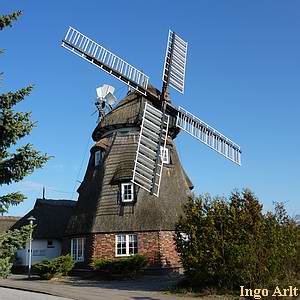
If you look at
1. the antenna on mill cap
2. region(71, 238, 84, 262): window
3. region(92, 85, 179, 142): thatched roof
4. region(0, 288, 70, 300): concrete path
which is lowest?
region(0, 288, 70, 300): concrete path

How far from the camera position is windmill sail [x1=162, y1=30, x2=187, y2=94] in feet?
95.3

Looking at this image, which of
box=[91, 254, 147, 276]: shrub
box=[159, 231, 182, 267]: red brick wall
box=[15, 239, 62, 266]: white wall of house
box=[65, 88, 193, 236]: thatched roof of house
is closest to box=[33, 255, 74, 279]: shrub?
box=[91, 254, 147, 276]: shrub

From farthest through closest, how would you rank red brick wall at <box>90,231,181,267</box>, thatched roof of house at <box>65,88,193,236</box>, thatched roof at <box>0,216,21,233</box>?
thatched roof at <box>0,216,21,233</box> < thatched roof of house at <box>65,88,193,236</box> < red brick wall at <box>90,231,181,267</box>

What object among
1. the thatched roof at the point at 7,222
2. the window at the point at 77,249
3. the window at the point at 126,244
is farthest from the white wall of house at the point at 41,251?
the thatched roof at the point at 7,222

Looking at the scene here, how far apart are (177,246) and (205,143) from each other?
10.2 metres

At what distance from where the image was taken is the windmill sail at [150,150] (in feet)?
85.4

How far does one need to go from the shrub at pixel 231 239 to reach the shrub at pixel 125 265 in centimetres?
708

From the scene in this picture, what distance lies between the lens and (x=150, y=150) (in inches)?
1060

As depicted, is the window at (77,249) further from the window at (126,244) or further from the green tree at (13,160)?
the green tree at (13,160)

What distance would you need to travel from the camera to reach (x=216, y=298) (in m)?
17.3

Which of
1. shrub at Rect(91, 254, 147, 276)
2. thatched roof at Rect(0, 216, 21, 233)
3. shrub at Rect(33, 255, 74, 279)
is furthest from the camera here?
thatched roof at Rect(0, 216, 21, 233)

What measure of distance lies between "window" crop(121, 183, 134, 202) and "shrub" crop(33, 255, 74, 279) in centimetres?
491

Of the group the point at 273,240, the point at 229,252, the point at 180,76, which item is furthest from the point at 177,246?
the point at 180,76

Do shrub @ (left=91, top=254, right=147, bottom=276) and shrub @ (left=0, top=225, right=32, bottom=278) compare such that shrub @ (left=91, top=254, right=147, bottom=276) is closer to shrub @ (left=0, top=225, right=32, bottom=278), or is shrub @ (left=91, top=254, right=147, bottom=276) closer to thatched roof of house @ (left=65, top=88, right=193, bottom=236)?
thatched roof of house @ (left=65, top=88, right=193, bottom=236)
